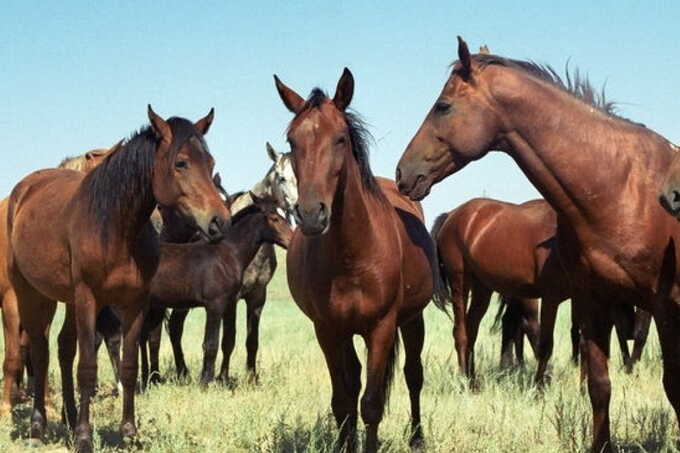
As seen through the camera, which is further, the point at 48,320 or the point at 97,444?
the point at 48,320

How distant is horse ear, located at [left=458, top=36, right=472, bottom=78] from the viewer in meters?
4.95

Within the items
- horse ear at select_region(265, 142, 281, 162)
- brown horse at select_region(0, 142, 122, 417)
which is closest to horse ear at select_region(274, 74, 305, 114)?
brown horse at select_region(0, 142, 122, 417)

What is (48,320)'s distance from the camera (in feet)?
24.4

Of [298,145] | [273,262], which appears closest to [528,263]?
[273,262]

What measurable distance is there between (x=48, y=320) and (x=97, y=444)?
2354mm

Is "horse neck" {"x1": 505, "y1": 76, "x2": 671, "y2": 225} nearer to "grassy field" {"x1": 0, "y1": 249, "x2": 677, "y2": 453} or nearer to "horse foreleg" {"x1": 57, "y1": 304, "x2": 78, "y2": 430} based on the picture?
"grassy field" {"x1": 0, "y1": 249, "x2": 677, "y2": 453}

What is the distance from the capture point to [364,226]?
5219 millimetres

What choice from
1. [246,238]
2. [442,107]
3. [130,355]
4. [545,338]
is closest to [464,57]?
[442,107]

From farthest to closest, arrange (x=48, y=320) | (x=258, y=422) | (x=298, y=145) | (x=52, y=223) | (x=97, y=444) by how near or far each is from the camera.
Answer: (x=48, y=320), (x=52, y=223), (x=258, y=422), (x=97, y=444), (x=298, y=145)

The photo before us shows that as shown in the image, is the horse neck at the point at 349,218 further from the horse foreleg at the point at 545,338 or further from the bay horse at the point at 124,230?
the horse foreleg at the point at 545,338

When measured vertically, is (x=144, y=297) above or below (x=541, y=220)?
below

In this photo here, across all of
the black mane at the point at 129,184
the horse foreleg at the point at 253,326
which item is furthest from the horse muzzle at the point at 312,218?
the horse foreleg at the point at 253,326

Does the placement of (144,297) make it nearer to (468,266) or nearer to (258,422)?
(258,422)

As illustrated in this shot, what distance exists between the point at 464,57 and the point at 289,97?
3.30 ft
